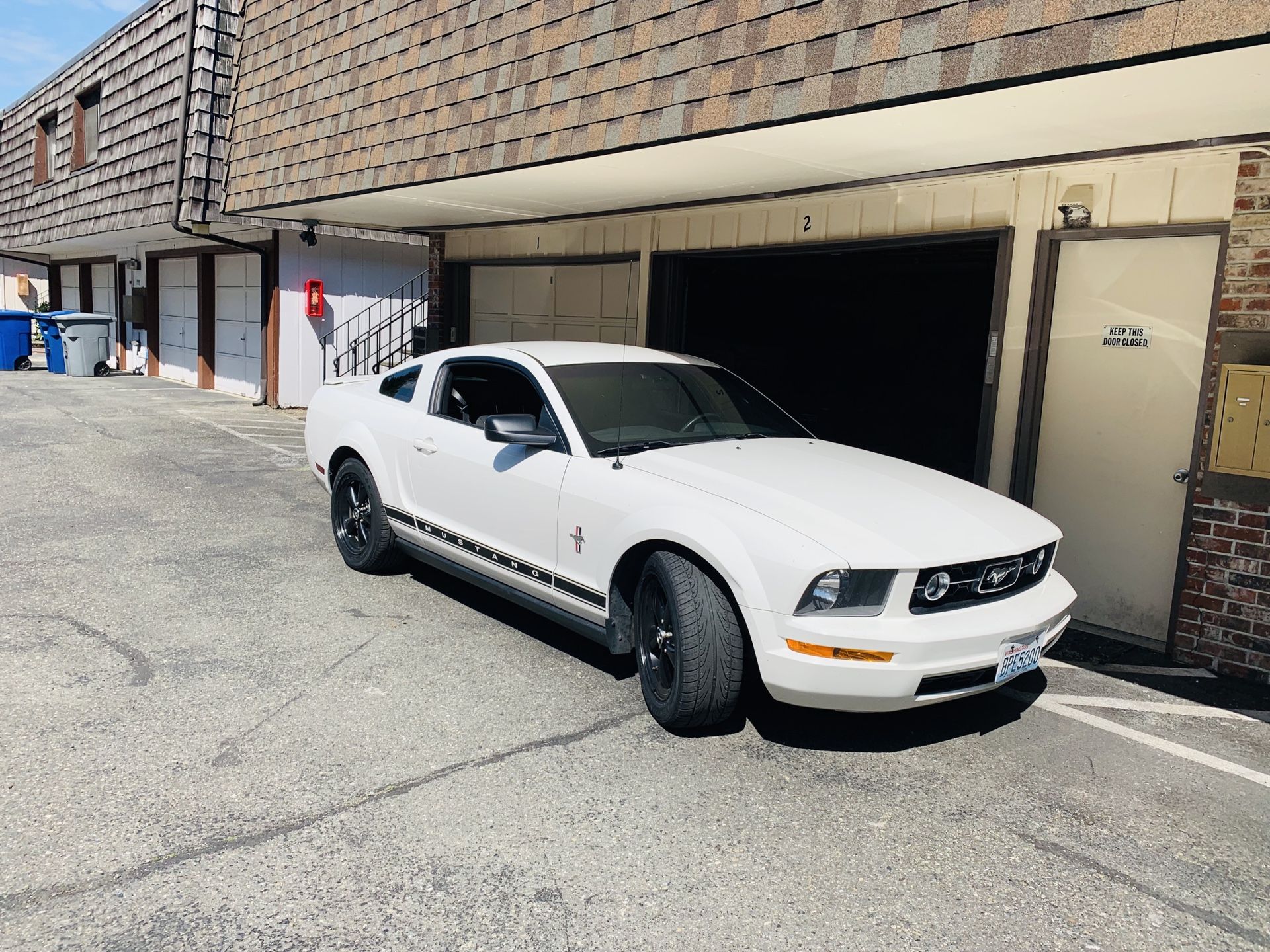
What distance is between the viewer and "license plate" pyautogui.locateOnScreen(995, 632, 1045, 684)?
3748 mm

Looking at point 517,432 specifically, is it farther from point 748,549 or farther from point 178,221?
point 178,221

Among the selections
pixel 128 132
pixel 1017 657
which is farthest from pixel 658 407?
pixel 128 132

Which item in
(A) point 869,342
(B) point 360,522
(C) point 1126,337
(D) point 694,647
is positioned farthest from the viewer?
(A) point 869,342

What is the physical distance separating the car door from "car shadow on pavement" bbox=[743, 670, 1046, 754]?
3.94 ft

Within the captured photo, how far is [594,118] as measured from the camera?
21.2 feet

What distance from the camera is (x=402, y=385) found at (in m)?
6.11

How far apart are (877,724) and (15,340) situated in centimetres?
2260

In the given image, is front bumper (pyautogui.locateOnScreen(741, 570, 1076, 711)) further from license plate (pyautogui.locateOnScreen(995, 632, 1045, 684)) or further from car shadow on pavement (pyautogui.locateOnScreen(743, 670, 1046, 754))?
car shadow on pavement (pyautogui.locateOnScreen(743, 670, 1046, 754))

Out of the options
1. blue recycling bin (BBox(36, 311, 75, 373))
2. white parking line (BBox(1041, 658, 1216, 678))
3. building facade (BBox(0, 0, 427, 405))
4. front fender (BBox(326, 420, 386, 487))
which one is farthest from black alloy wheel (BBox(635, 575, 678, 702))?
blue recycling bin (BBox(36, 311, 75, 373))

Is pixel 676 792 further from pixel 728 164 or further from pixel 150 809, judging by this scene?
pixel 728 164

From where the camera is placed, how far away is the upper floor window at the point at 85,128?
56.9 ft

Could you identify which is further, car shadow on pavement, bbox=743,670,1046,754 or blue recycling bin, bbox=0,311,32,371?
blue recycling bin, bbox=0,311,32,371

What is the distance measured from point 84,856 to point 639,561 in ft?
7.44

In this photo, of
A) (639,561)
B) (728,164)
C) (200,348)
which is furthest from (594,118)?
(200,348)
